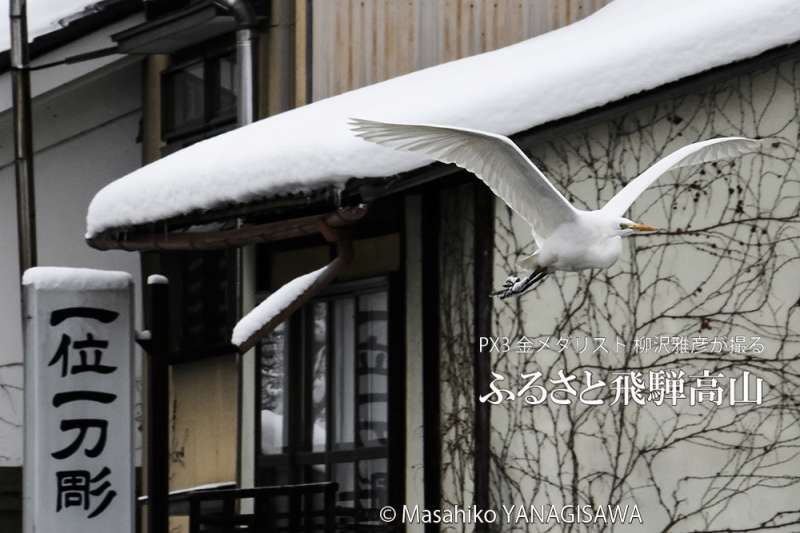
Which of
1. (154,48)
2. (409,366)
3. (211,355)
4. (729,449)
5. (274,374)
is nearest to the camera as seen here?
(729,449)

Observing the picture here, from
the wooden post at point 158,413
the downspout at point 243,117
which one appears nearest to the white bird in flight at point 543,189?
the wooden post at point 158,413

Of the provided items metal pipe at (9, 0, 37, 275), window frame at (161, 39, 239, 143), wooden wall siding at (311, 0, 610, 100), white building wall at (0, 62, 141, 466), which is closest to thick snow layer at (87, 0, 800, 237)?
wooden wall siding at (311, 0, 610, 100)

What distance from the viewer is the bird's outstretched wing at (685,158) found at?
25.5 feet

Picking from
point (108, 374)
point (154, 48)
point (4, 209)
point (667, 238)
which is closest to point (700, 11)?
point (667, 238)

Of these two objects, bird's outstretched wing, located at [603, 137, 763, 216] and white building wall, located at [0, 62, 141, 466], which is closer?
bird's outstretched wing, located at [603, 137, 763, 216]

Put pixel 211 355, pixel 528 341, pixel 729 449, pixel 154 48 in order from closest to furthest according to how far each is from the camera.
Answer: pixel 729 449, pixel 528 341, pixel 211 355, pixel 154 48

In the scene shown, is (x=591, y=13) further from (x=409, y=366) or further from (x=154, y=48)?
(x=154, y=48)

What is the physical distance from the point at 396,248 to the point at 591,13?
1871 mm

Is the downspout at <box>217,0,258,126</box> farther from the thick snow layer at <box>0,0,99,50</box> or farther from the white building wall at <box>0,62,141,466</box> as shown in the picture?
the thick snow layer at <box>0,0,99,50</box>

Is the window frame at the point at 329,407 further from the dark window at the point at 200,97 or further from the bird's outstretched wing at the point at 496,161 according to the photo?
the bird's outstretched wing at the point at 496,161

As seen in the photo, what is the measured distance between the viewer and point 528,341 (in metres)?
9.66

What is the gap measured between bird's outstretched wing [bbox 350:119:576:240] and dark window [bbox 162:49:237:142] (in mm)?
6543

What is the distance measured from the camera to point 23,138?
1389 cm

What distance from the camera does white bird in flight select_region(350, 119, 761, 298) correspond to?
7.62 m
